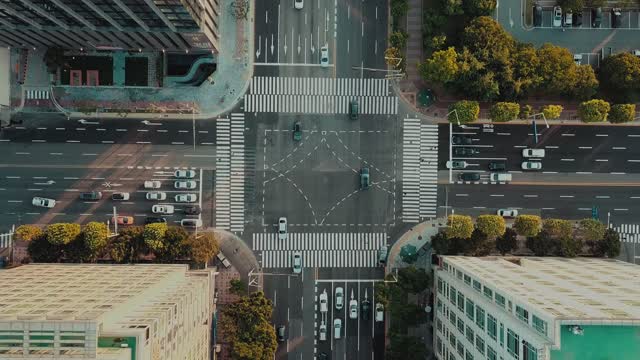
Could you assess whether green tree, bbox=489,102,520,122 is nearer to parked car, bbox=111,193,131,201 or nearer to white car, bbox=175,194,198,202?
white car, bbox=175,194,198,202

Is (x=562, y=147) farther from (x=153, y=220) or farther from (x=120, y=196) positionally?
(x=120, y=196)

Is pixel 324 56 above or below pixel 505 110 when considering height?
above

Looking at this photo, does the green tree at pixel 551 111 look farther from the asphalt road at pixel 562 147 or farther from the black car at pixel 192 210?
the black car at pixel 192 210

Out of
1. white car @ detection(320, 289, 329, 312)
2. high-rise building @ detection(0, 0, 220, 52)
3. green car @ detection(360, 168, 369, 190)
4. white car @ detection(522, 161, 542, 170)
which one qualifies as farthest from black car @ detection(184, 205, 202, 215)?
white car @ detection(522, 161, 542, 170)

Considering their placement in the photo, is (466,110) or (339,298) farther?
(339,298)

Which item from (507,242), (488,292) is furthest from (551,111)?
(488,292)
